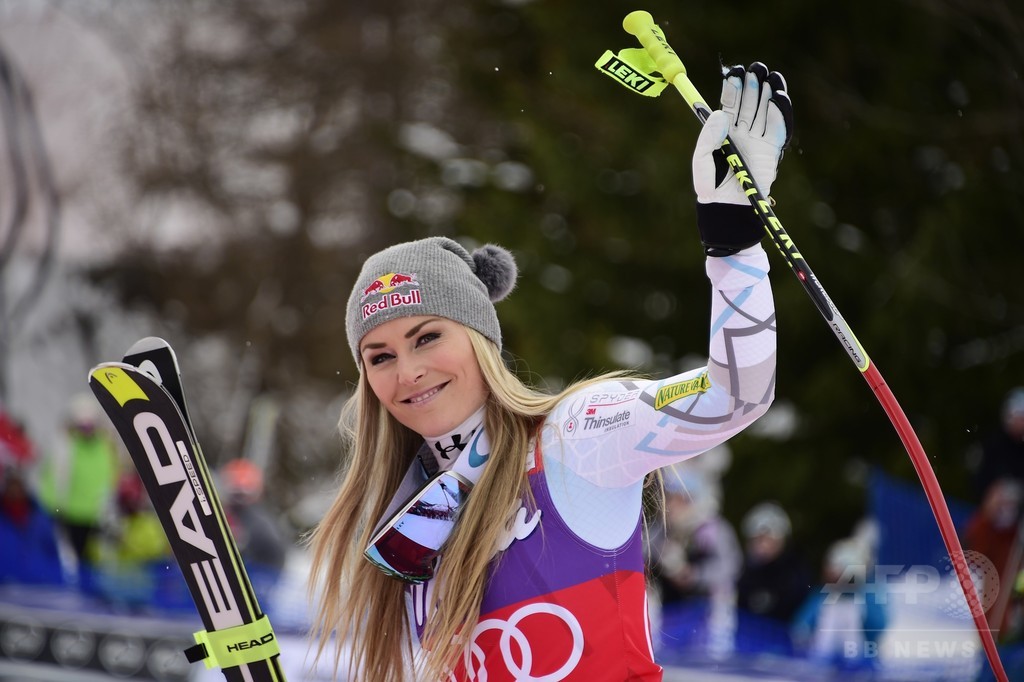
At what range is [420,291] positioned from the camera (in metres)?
2.63

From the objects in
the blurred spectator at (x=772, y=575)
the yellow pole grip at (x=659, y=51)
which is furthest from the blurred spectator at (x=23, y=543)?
the yellow pole grip at (x=659, y=51)

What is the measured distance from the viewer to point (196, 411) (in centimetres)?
1862

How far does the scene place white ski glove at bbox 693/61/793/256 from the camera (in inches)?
86.4

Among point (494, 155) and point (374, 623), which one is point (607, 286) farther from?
point (374, 623)

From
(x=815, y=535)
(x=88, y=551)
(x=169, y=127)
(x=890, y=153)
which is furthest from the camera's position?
(x=169, y=127)

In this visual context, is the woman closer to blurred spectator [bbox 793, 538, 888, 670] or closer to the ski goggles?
the ski goggles

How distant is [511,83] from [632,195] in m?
2.12

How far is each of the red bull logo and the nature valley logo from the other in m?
0.58

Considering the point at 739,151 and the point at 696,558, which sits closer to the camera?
the point at 739,151

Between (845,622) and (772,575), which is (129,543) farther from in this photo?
(845,622)

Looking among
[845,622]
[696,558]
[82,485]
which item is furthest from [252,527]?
[845,622]

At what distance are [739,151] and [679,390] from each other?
45 cm

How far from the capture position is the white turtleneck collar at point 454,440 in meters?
2.65

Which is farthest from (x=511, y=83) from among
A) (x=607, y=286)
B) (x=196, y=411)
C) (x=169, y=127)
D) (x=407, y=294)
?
(x=407, y=294)
